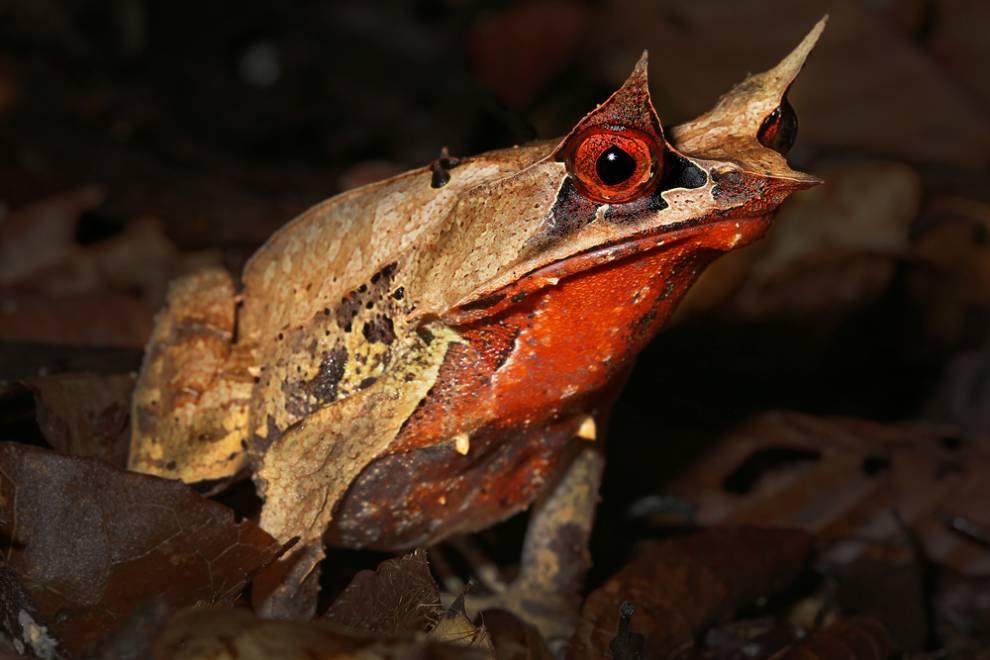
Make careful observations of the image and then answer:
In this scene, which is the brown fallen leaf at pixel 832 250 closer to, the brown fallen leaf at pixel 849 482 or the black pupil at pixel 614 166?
the brown fallen leaf at pixel 849 482

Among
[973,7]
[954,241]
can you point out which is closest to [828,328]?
[954,241]

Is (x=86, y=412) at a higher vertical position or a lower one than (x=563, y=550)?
higher

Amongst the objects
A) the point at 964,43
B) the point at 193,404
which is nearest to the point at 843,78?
the point at 964,43

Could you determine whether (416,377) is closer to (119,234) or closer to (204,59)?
(119,234)

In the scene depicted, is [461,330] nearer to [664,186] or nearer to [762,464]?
[664,186]

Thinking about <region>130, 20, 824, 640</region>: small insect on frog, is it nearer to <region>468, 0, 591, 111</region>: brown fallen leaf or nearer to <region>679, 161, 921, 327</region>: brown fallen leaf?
<region>679, 161, 921, 327</region>: brown fallen leaf
